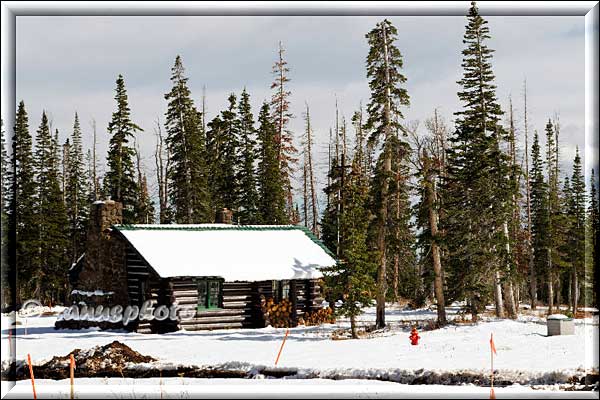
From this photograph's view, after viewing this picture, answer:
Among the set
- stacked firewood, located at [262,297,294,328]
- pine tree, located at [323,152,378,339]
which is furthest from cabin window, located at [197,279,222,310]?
pine tree, located at [323,152,378,339]

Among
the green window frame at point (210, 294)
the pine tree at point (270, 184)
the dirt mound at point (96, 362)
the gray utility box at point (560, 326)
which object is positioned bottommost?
the dirt mound at point (96, 362)

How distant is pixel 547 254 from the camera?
56375 millimetres

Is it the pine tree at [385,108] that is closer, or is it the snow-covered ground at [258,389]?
the snow-covered ground at [258,389]

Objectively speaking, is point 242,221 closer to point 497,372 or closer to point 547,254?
point 547,254

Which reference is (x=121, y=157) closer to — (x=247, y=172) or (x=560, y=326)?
(x=247, y=172)

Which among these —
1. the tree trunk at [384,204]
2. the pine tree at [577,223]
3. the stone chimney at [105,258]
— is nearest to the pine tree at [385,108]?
the tree trunk at [384,204]

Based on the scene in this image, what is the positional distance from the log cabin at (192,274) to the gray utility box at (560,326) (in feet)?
34.5

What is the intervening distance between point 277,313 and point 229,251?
134 inches

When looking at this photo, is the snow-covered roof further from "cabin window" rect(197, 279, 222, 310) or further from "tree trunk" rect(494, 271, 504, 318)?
"tree trunk" rect(494, 271, 504, 318)

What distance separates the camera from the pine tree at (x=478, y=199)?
36.2m

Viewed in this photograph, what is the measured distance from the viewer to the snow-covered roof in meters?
34.0

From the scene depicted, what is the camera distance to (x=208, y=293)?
3459 cm

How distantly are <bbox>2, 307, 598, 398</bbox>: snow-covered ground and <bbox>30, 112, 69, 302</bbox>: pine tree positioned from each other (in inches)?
892

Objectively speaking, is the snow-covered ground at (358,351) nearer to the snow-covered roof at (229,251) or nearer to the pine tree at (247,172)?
the snow-covered roof at (229,251)
